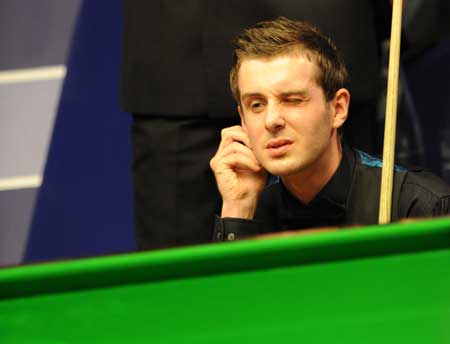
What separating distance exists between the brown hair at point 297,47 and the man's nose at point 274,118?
8cm

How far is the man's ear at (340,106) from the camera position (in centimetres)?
146

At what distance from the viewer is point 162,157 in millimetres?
1690

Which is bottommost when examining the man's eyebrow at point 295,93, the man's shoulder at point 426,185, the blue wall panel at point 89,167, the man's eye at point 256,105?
the blue wall panel at point 89,167

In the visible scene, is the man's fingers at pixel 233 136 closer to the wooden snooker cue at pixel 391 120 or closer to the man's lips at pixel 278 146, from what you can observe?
the man's lips at pixel 278 146

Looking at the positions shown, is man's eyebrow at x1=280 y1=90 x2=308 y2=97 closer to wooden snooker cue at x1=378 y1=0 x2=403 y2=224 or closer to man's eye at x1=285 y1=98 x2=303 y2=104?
man's eye at x1=285 y1=98 x2=303 y2=104

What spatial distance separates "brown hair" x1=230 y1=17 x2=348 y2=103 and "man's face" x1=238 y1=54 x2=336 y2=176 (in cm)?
1

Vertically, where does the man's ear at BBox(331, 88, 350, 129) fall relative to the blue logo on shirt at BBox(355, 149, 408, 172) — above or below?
above

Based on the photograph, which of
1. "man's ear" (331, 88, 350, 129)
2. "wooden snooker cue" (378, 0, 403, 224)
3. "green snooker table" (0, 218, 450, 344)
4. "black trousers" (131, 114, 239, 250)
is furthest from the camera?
"black trousers" (131, 114, 239, 250)

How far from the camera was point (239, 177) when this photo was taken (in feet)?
4.93

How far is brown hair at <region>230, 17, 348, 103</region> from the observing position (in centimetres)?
142

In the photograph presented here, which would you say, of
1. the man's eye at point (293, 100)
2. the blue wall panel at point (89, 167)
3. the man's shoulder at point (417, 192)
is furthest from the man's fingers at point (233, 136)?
the blue wall panel at point (89, 167)

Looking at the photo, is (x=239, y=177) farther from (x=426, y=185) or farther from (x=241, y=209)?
(x=426, y=185)

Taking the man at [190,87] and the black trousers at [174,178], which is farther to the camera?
the black trousers at [174,178]

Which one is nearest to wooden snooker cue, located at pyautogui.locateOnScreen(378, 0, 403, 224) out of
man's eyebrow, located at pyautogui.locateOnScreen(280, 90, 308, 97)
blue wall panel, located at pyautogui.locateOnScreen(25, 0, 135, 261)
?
man's eyebrow, located at pyautogui.locateOnScreen(280, 90, 308, 97)
